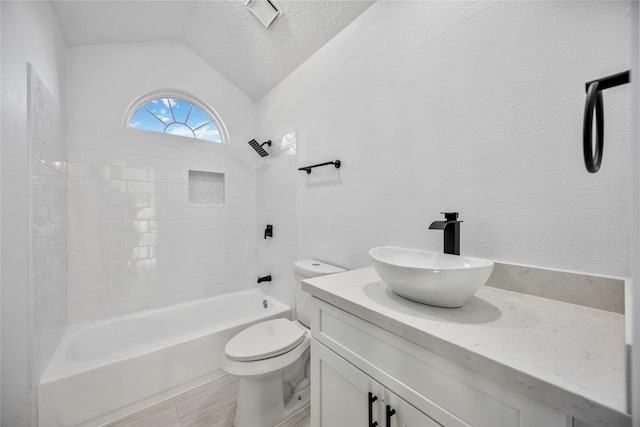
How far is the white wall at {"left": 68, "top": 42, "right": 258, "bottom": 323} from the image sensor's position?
1.88 meters

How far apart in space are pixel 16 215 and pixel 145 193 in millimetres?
1060

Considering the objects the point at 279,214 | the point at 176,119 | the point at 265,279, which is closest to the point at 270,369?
the point at 265,279

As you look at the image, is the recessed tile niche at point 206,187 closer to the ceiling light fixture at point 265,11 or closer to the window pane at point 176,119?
the window pane at point 176,119

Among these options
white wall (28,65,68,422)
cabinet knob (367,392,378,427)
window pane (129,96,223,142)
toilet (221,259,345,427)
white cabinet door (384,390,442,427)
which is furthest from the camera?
window pane (129,96,223,142)

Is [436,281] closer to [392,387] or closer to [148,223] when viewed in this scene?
[392,387]

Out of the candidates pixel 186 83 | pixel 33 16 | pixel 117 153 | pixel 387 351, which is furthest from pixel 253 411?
pixel 186 83

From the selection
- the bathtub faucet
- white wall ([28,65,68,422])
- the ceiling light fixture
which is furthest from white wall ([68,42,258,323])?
the ceiling light fixture

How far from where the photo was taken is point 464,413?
0.52m

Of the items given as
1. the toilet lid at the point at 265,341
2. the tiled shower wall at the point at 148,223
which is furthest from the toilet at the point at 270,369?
the tiled shower wall at the point at 148,223

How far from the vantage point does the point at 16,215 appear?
108 centimetres

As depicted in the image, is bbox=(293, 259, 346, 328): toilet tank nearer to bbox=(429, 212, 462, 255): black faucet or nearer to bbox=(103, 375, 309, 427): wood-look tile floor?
bbox=(103, 375, 309, 427): wood-look tile floor

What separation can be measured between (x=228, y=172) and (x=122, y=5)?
1.41 m

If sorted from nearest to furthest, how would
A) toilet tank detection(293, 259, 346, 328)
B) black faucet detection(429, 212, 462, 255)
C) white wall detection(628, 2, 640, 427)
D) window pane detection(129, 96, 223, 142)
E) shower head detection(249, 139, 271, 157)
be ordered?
1. white wall detection(628, 2, 640, 427)
2. black faucet detection(429, 212, 462, 255)
3. toilet tank detection(293, 259, 346, 328)
4. window pane detection(129, 96, 223, 142)
5. shower head detection(249, 139, 271, 157)

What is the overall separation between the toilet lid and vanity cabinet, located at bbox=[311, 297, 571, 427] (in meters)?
0.47
